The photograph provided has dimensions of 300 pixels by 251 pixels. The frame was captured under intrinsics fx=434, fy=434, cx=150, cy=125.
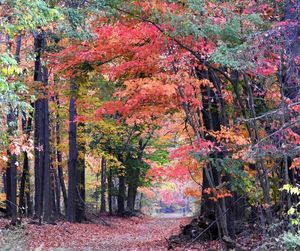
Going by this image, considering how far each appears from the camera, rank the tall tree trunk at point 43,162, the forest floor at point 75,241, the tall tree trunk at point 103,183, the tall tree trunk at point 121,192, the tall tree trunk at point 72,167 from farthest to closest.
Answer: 1. the tall tree trunk at point 121,192
2. the tall tree trunk at point 103,183
3. the tall tree trunk at point 72,167
4. the tall tree trunk at point 43,162
5. the forest floor at point 75,241

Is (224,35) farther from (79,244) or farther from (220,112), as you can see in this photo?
(79,244)

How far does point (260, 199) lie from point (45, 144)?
1037 centimetres

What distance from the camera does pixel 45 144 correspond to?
18.4 metres

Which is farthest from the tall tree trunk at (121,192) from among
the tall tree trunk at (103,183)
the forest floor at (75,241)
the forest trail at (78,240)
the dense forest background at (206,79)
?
the dense forest background at (206,79)

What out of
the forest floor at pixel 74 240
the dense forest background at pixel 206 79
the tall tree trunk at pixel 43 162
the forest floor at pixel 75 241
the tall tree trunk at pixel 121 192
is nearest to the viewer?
the dense forest background at pixel 206 79

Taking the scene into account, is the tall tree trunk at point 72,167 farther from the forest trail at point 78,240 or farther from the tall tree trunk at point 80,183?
the forest trail at point 78,240

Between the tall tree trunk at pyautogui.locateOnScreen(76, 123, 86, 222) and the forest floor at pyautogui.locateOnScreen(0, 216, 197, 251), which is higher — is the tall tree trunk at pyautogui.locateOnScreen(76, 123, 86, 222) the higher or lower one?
the higher one

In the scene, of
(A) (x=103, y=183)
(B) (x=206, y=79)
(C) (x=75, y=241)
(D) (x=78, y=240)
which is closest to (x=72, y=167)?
(D) (x=78, y=240)

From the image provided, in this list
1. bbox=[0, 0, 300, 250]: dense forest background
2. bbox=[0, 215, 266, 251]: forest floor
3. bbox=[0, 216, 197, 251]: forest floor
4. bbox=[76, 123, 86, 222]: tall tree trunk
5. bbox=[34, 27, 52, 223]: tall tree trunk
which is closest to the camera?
bbox=[0, 0, 300, 250]: dense forest background

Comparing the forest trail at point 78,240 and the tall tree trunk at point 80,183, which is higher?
the tall tree trunk at point 80,183

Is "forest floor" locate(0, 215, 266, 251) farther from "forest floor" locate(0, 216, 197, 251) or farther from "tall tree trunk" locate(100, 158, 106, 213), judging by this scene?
"tall tree trunk" locate(100, 158, 106, 213)

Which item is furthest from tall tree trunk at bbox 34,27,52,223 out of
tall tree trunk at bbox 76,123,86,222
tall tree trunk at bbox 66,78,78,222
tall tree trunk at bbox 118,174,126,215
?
tall tree trunk at bbox 118,174,126,215

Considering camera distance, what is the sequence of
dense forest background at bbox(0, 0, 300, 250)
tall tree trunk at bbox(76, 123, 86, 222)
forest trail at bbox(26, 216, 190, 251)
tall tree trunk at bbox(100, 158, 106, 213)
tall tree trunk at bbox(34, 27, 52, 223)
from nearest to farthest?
dense forest background at bbox(0, 0, 300, 250)
forest trail at bbox(26, 216, 190, 251)
tall tree trunk at bbox(34, 27, 52, 223)
tall tree trunk at bbox(76, 123, 86, 222)
tall tree trunk at bbox(100, 158, 106, 213)

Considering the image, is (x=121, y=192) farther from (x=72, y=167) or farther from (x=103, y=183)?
(x=72, y=167)
